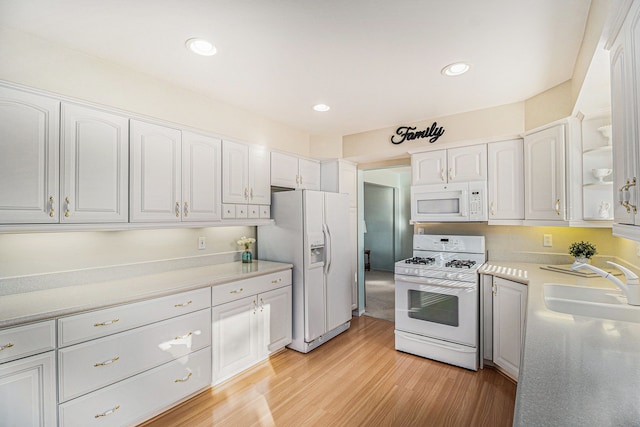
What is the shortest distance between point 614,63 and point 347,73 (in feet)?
5.11

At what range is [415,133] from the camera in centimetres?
349

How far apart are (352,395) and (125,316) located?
1.75m

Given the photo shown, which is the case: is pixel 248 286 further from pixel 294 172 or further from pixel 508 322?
pixel 508 322

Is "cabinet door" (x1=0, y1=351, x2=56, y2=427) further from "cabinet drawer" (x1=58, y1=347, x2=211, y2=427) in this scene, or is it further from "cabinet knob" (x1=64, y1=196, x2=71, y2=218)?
"cabinet knob" (x1=64, y1=196, x2=71, y2=218)

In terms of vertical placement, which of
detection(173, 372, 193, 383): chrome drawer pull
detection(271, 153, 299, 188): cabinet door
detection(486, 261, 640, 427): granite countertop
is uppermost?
detection(271, 153, 299, 188): cabinet door

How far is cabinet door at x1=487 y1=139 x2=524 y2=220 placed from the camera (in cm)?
289

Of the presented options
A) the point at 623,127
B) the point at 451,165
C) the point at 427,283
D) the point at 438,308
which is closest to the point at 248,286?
the point at 427,283

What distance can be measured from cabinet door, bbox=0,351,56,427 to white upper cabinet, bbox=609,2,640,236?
2.70 m

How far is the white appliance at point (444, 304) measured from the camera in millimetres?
2730

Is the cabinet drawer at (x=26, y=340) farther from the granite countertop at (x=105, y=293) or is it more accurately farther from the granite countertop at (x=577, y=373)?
the granite countertop at (x=577, y=373)

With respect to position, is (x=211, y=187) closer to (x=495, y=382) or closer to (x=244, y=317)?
(x=244, y=317)

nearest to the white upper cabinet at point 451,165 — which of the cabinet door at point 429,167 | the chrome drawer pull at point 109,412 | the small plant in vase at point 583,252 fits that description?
the cabinet door at point 429,167

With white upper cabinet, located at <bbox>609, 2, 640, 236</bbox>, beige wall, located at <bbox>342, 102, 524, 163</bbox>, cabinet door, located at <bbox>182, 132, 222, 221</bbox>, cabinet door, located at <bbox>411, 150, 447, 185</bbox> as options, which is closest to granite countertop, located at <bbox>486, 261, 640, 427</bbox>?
white upper cabinet, located at <bbox>609, 2, 640, 236</bbox>

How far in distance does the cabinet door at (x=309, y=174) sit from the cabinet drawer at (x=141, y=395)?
214cm
